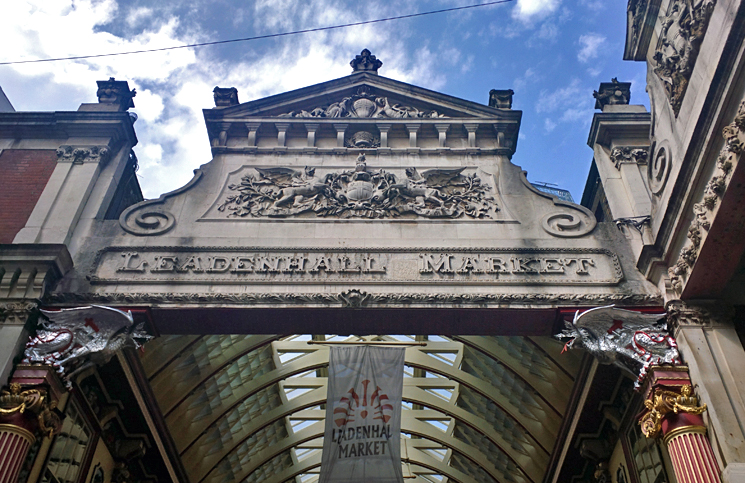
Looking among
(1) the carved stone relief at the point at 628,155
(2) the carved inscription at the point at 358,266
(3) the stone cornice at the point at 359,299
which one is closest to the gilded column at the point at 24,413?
(3) the stone cornice at the point at 359,299

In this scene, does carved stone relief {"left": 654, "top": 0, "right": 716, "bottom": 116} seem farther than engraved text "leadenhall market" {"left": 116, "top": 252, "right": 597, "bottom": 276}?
No

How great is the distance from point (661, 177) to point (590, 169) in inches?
142

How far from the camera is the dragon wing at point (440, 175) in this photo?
1459cm

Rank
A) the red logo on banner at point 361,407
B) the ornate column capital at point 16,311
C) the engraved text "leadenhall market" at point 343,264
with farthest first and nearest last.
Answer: the red logo on banner at point 361,407 → the engraved text "leadenhall market" at point 343,264 → the ornate column capital at point 16,311

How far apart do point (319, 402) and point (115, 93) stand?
11.2 meters

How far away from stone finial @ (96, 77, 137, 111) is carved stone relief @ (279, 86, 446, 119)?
3.79 m

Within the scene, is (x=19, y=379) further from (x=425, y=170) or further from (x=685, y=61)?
(x=685, y=61)

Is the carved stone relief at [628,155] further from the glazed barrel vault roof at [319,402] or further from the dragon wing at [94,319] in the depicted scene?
the dragon wing at [94,319]

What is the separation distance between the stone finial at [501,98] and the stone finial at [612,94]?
216cm

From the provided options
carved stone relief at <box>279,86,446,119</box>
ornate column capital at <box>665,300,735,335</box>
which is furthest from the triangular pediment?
ornate column capital at <box>665,300,735,335</box>

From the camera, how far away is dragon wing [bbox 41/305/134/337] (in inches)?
433

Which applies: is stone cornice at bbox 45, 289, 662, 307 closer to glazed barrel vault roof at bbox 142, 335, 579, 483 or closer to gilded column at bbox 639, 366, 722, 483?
gilded column at bbox 639, 366, 722, 483

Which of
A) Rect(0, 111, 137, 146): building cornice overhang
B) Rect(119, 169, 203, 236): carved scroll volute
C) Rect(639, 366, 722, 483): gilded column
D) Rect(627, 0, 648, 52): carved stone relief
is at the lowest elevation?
Rect(639, 366, 722, 483): gilded column

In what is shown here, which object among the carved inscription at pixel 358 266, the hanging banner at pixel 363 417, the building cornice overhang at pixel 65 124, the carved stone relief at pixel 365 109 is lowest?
the hanging banner at pixel 363 417
